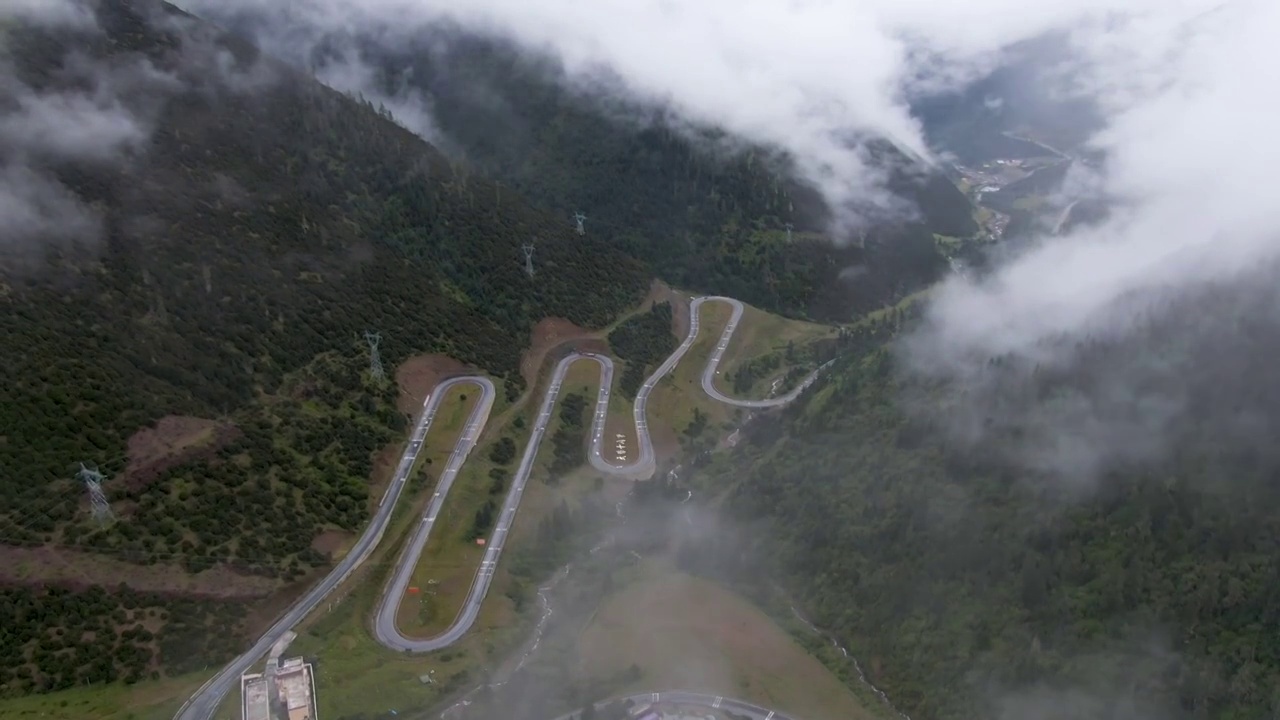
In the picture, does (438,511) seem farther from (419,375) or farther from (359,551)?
(419,375)

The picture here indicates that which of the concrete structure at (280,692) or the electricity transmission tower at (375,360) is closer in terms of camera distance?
the concrete structure at (280,692)

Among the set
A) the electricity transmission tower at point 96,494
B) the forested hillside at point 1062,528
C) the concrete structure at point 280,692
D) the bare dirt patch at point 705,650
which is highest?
the forested hillside at point 1062,528

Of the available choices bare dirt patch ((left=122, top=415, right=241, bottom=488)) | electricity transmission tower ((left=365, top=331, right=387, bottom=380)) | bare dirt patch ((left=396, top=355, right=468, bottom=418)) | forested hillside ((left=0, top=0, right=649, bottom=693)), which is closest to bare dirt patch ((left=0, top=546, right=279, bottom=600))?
forested hillside ((left=0, top=0, right=649, bottom=693))

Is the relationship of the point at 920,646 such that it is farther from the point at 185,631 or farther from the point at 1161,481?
the point at 185,631

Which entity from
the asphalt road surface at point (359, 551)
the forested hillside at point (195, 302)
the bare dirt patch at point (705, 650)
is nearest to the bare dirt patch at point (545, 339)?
the forested hillside at point (195, 302)

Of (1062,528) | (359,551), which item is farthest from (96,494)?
(1062,528)

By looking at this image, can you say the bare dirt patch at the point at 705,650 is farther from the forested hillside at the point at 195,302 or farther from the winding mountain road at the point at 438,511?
the forested hillside at the point at 195,302
